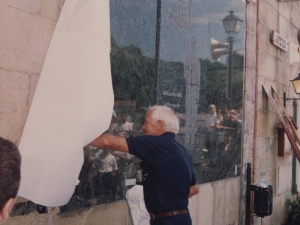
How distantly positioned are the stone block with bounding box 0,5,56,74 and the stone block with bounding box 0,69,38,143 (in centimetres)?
6

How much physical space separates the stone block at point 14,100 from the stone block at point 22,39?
0.19 ft

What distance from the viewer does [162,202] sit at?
296 cm

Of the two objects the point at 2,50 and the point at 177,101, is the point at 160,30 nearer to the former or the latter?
the point at 177,101

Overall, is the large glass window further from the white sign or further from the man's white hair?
the white sign

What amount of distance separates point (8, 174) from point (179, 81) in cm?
337

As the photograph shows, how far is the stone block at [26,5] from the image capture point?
2.68m

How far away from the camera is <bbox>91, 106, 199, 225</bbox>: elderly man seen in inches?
113

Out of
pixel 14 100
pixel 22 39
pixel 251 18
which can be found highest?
pixel 251 18

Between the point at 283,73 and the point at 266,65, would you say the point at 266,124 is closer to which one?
the point at 266,65

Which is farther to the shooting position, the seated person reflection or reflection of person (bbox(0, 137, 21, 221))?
the seated person reflection

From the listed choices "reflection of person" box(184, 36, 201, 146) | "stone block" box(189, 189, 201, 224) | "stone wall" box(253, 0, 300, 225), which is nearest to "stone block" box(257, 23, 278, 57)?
"stone wall" box(253, 0, 300, 225)

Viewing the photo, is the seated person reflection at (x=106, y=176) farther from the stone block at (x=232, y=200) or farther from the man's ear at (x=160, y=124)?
the stone block at (x=232, y=200)

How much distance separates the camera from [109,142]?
270 centimetres

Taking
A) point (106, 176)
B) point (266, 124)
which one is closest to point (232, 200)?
point (266, 124)
